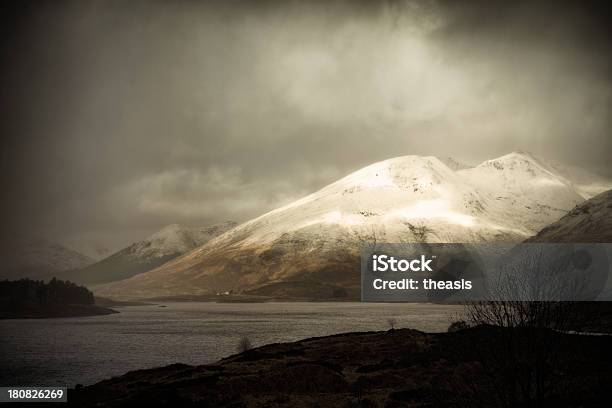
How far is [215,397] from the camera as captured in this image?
168 feet

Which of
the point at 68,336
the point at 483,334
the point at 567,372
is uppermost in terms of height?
the point at 483,334

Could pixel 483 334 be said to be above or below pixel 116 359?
above

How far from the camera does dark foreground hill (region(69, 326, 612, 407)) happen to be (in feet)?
126

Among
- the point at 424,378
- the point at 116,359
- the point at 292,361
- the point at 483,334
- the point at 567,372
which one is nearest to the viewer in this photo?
the point at 483,334

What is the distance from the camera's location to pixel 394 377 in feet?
187

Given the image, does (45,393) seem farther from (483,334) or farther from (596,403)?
(596,403)

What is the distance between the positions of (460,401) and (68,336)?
6166 inches

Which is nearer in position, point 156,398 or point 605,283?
point 156,398

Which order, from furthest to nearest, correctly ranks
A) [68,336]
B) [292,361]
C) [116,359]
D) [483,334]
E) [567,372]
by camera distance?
[68,336] < [116,359] < [292,361] < [567,372] < [483,334]

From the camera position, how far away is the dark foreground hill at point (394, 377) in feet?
126

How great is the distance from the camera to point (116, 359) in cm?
10669

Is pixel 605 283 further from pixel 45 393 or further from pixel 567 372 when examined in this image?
pixel 45 393

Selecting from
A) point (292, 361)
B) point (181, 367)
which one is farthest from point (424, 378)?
point (181, 367)

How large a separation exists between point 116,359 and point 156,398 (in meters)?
62.6
